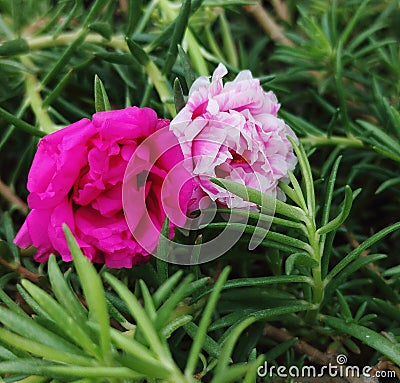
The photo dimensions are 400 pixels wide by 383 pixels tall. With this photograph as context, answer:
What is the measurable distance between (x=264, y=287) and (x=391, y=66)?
422 millimetres

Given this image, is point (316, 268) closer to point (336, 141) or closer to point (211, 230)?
point (211, 230)

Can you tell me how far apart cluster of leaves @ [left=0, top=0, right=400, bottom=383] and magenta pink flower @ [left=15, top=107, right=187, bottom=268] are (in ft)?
0.12

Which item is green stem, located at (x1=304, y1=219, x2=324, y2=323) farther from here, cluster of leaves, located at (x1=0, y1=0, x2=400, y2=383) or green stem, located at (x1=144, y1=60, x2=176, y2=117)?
green stem, located at (x1=144, y1=60, x2=176, y2=117)

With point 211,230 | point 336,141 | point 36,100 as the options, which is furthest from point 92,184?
point 336,141

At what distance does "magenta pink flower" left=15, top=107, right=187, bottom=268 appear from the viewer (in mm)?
589

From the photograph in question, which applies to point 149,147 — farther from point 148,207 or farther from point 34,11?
point 34,11

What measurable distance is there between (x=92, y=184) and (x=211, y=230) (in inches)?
5.1

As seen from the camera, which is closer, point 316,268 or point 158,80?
point 316,268

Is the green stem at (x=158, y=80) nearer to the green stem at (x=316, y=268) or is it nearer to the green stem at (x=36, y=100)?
the green stem at (x=36, y=100)

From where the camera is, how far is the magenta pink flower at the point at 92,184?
589 millimetres

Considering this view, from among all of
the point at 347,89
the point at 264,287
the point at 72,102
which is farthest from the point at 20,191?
the point at 347,89

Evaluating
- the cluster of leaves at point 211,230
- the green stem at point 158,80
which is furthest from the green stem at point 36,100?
the green stem at point 158,80

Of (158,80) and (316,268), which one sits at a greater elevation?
(158,80)

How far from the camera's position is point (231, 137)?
60 centimetres
